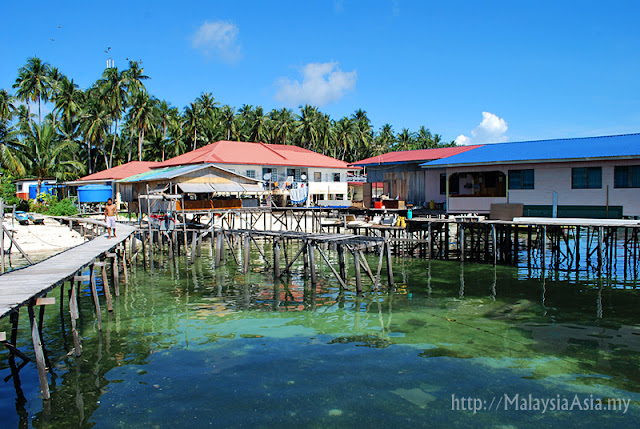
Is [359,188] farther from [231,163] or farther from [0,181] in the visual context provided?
[0,181]

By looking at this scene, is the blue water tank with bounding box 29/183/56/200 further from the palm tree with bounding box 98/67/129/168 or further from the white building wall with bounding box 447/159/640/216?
the white building wall with bounding box 447/159/640/216

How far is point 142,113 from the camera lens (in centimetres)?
6056

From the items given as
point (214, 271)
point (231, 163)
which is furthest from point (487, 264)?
point (231, 163)

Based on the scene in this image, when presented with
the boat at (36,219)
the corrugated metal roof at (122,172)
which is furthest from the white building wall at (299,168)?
the boat at (36,219)

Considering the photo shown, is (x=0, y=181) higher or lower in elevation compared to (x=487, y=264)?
higher

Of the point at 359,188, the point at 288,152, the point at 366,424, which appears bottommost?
the point at 366,424

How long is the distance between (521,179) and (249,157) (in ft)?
96.3

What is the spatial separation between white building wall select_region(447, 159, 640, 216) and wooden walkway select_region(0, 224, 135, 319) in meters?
18.9

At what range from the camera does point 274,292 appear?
63.3ft

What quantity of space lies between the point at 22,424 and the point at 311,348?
6258 millimetres

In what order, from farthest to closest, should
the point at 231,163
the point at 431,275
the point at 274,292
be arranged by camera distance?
the point at 231,163
the point at 431,275
the point at 274,292

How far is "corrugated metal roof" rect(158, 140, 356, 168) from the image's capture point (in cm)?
4636

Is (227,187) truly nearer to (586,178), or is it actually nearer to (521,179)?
(521,179)

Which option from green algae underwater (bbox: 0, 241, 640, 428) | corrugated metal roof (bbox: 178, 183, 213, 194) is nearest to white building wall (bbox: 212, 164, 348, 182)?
corrugated metal roof (bbox: 178, 183, 213, 194)
